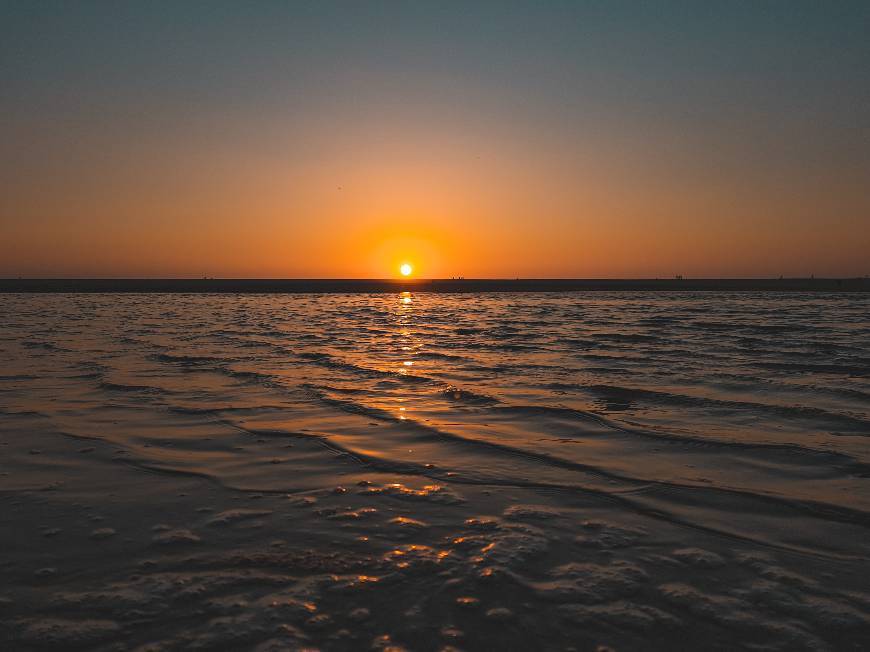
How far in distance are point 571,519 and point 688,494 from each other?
147 cm

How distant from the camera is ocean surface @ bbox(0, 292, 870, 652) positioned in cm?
371

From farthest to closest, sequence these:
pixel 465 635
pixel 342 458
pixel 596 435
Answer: pixel 596 435
pixel 342 458
pixel 465 635

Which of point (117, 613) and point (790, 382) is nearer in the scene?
point (117, 613)

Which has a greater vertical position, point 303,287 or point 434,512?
point 303,287

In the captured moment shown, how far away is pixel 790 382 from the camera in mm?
12859

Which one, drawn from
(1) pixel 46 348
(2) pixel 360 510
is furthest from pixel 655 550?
(1) pixel 46 348

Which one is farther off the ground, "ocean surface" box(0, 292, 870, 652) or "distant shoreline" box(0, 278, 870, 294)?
"distant shoreline" box(0, 278, 870, 294)

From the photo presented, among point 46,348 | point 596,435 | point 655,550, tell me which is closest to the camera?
point 655,550

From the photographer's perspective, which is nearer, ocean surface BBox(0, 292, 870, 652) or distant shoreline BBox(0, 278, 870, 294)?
ocean surface BBox(0, 292, 870, 652)

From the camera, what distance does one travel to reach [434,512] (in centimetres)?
561

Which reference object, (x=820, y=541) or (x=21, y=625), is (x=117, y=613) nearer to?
(x=21, y=625)

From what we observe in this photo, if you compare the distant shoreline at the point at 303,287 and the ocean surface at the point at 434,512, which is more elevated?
the distant shoreline at the point at 303,287

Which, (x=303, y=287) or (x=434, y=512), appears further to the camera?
(x=303, y=287)

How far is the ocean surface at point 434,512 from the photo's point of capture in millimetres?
3711
